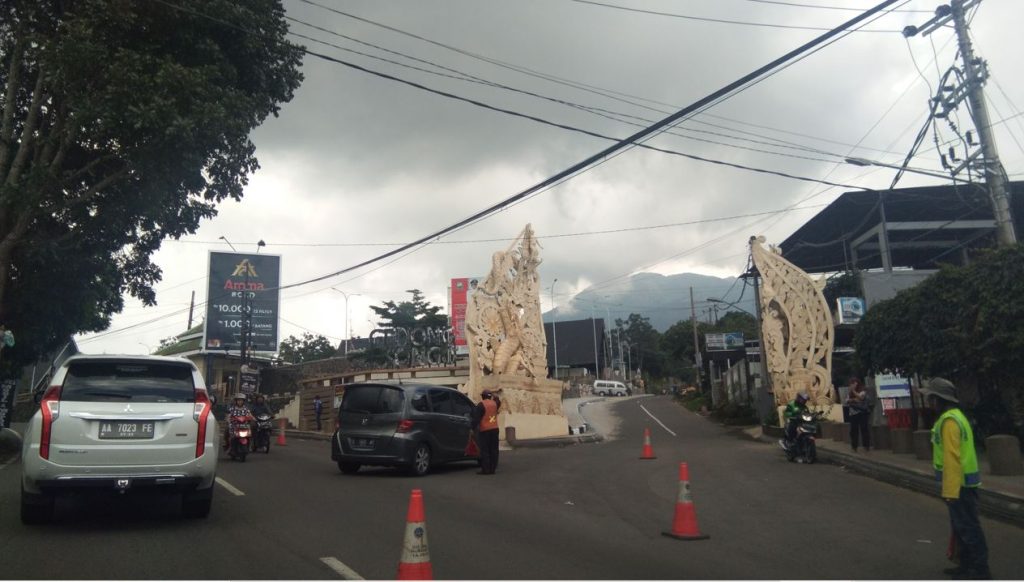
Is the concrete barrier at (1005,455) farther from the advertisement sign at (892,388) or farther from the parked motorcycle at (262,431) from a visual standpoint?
the parked motorcycle at (262,431)

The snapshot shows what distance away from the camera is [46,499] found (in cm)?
746

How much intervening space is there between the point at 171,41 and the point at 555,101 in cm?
725

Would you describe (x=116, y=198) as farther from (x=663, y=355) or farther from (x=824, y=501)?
(x=663, y=355)

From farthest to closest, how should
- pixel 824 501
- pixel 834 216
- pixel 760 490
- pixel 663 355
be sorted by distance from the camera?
pixel 663 355 → pixel 834 216 → pixel 760 490 → pixel 824 501

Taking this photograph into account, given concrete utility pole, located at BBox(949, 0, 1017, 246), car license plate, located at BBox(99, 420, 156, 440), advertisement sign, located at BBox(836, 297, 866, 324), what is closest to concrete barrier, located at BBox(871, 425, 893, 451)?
concrete utility pole, located at BBox(949, 0, 1017, 246)

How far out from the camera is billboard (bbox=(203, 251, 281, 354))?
45156mm

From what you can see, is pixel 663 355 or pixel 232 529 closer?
pixel 232 529

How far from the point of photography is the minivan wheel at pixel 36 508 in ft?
24.4

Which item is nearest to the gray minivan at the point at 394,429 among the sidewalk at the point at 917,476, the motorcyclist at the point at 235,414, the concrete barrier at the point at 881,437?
the motorcyclist at the point at 235,414

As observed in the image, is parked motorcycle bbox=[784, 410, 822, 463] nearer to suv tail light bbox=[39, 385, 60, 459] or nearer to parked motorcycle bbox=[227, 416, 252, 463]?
parked motorcycle bbox=[227, 416, 252, 463]

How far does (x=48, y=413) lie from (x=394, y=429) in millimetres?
6657

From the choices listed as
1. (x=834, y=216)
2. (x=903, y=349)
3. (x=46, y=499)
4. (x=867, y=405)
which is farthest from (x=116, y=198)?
(x=834, y=216)

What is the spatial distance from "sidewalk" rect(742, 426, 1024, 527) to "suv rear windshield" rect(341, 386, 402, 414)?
29.3ft

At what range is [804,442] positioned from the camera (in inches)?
634
